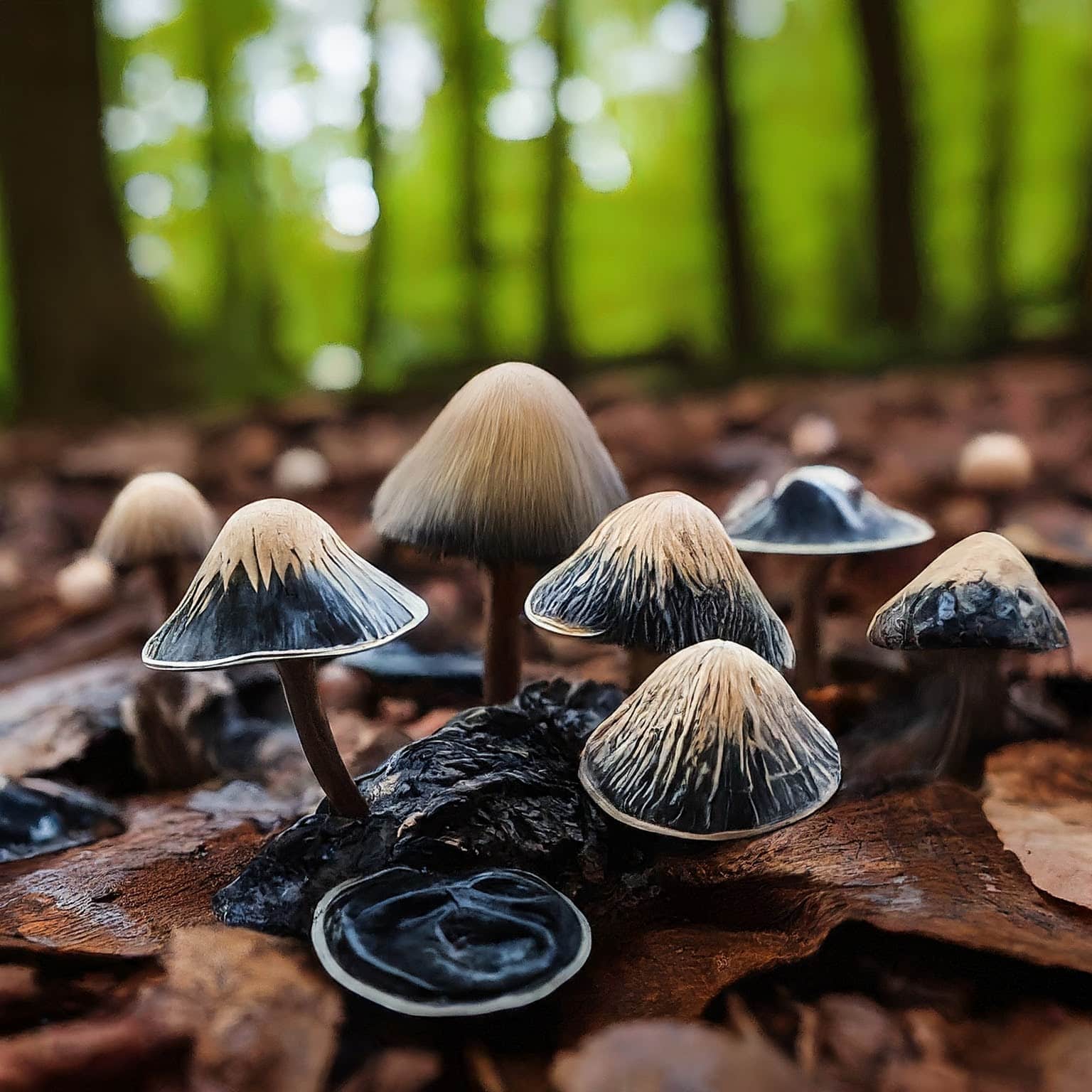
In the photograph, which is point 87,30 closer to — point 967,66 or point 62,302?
point 62,302

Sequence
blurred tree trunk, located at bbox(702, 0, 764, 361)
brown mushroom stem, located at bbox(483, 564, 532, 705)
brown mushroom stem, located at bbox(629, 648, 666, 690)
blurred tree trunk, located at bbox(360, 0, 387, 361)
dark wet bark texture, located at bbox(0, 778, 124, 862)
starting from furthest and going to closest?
blurred tree trunk, located at bbox(360, 0, 387, 361), blurred tree trunk, located at bbox(702, 0, 764, 361), brown mushroom stem, located at bbox(483, 564, 532, 705), brown mushroom stem, located at bbox(629, 648, 666, 690), dark wet bark texture, located at bbox(0, 778, 124, 862)

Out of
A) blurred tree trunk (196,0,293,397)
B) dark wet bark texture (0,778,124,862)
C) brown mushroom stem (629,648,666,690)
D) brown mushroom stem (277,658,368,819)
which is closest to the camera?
brown mushroom stem (277,658,368,819)

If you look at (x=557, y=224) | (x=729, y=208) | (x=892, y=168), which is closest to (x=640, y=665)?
(x=892, y=168)

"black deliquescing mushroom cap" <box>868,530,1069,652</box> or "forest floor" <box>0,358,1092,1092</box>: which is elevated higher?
"black deliquescing mushroom cap" <box>868,530,1069,652</box>

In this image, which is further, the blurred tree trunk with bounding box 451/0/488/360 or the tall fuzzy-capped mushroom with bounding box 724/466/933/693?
the blurred tree trunk with bounding box 451/0/488/360

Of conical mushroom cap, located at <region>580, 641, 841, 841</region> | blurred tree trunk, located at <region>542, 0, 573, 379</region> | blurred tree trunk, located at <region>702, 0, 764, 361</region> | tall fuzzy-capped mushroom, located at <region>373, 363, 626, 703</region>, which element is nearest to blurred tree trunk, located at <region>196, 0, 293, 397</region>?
blurred tree trunk, located at <region>542, 0, 573, 379</region>

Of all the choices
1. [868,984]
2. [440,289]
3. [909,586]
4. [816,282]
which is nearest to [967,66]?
[816,282]

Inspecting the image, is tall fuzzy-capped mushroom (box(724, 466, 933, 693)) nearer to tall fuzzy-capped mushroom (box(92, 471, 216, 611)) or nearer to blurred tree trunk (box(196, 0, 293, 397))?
tall fuzzy-capped mushroom (box(92, 471, 216, 611))
